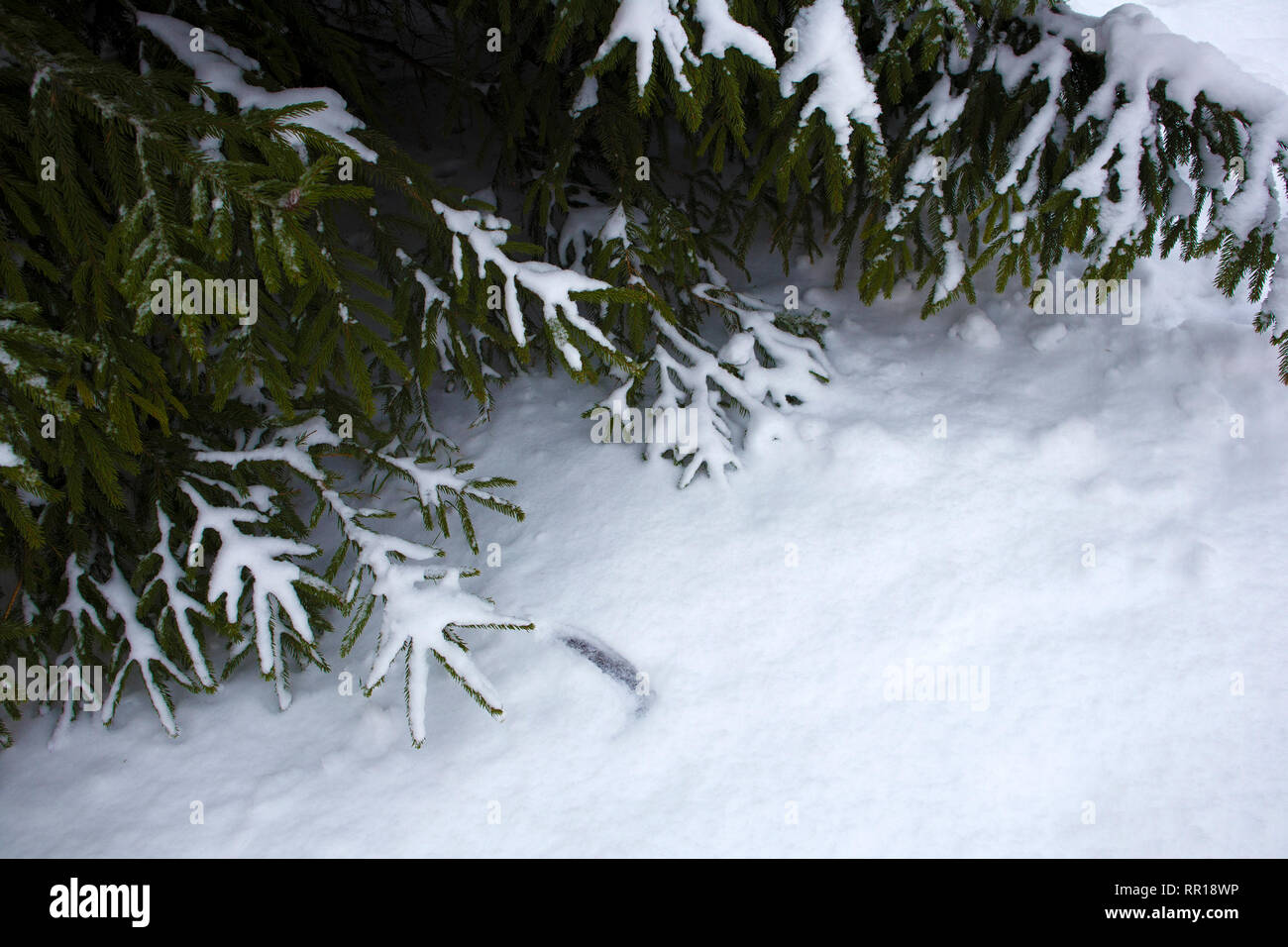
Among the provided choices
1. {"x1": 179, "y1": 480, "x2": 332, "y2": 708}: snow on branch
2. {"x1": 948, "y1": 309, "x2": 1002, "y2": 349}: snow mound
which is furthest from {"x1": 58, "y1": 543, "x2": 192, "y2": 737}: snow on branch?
{"x1": 948, "y1": 309, "x2": 1002, "y2": 349}: snow mound

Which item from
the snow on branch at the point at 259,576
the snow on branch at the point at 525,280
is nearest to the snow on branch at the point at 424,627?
the snow on branch at the point at 259,576

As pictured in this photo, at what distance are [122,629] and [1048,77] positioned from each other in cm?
460

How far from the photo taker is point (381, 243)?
3.44 metres

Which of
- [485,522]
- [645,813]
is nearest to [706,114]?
[485,522]

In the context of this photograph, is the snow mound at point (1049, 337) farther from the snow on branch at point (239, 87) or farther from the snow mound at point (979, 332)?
the snow on branch at point (239, 87)

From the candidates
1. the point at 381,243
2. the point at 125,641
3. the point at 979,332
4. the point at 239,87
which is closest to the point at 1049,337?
the point at 979,332

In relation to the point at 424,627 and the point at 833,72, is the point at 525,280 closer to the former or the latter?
the point at 424,627

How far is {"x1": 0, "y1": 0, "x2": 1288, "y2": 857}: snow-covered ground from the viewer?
275cm

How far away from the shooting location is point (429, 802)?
113 inches

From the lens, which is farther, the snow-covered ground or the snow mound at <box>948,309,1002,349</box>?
the snow mound at <box>948,309,1002,349</box>

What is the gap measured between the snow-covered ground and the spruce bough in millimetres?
323

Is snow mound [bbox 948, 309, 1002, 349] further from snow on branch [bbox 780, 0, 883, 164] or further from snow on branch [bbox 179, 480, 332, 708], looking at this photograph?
snow on branch [bbox 179, 480, 332, 708]

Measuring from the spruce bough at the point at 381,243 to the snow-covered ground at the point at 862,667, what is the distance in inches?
12.7

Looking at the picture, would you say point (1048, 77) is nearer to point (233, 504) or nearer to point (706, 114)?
point (706, 114)
